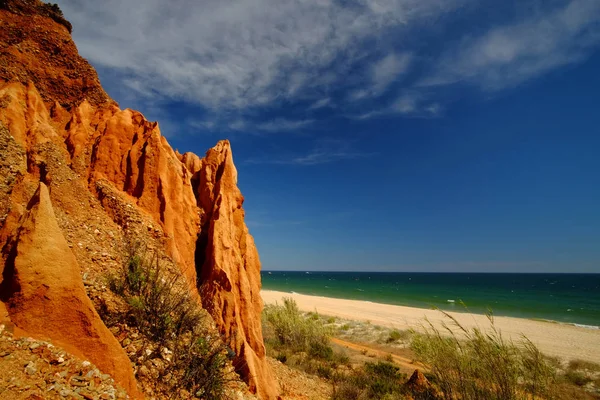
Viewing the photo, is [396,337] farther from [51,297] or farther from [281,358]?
[51,297]

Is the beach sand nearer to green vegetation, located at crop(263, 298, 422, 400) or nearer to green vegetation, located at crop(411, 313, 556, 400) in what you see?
green vegetation, located at crop(263, 298, 422, 400)

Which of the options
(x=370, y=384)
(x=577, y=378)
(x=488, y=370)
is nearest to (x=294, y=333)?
(x=370, y=384)

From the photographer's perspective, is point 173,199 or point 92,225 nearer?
point 92,225

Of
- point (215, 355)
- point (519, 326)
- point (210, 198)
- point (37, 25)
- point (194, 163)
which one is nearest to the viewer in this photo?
point (215, 355)

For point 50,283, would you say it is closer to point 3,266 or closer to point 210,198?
point 3,266

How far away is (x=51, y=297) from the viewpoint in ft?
11.7

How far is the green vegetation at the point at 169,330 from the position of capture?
466 centimetres

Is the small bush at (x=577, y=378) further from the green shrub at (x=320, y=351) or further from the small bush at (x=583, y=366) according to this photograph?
the green shrub at (x=320, y=351)

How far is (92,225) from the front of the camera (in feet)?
18.7

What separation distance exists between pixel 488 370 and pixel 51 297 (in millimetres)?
7307

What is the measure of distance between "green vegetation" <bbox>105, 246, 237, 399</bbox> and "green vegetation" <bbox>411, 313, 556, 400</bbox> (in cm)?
438

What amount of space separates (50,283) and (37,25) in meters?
8.47

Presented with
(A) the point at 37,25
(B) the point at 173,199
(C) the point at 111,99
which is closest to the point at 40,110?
(C) the point at 111,99

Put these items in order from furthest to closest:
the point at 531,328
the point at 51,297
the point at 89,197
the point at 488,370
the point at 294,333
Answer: the point at 531,328 < the point at 294,333 < the point at 89,197 < the point at 488,370 < the point at 51,297
